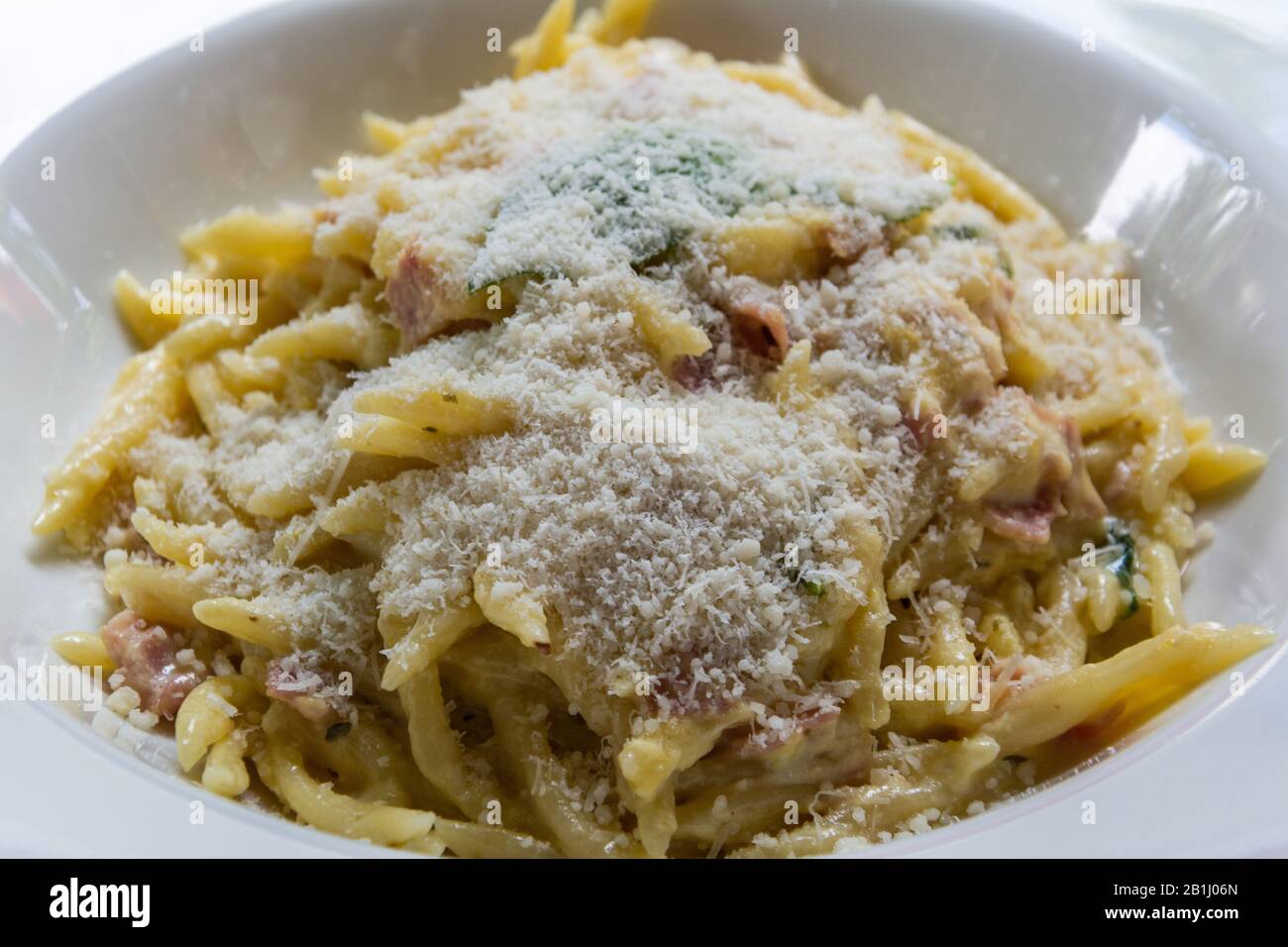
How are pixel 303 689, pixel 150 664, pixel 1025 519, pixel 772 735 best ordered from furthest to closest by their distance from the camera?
pixel 1025 519 < pixel 150 664 < pixel 303 689 < pixel 772 735

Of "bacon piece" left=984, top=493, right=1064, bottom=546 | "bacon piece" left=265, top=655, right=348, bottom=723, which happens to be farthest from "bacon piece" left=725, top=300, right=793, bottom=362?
"bacon piece" left=265, top=655, right=348, bottom=723

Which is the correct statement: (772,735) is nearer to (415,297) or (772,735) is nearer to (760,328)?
(760,328)

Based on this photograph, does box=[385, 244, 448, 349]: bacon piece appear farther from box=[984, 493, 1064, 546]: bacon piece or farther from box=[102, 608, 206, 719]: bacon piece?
box=[984, 493, 1064, 546]: bacon piece

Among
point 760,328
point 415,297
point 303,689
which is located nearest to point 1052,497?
point 760,328

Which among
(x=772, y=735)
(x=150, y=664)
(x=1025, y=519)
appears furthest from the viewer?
(x=1025, y=519)

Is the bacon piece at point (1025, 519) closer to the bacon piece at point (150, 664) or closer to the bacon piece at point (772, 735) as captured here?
→ the bacon piece at point (772, 735)

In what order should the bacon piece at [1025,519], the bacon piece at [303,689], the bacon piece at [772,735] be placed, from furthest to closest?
the bacon piece at [1025,519] < the bacon piece at [303,689] < the bacon piece at [772,735]

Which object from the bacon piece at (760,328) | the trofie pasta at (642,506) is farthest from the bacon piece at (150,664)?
the bacon piece at (760,328)
